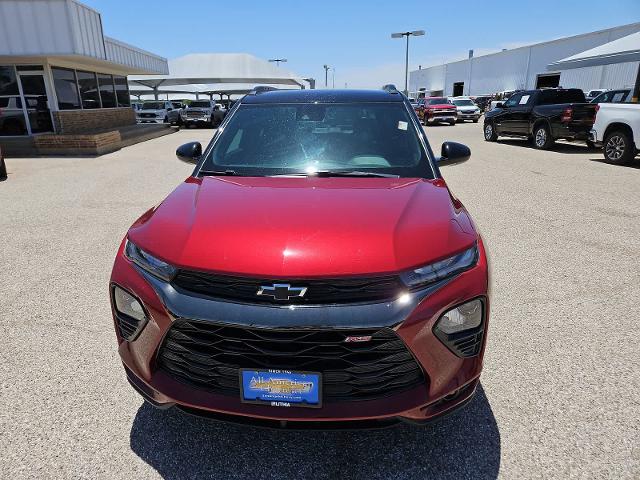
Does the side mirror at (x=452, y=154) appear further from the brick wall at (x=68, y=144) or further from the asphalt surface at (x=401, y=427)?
the brick wall at (x=68, y=144)

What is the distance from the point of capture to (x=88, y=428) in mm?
2373

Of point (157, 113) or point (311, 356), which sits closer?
point (311, 356)

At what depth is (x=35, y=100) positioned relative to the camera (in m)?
16.5

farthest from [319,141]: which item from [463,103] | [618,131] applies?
[463,103]

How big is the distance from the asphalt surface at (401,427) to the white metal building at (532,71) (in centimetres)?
2973

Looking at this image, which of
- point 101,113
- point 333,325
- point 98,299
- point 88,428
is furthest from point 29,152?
point 333,325

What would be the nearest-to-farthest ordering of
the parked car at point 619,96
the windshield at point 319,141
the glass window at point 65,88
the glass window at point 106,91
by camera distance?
the windshield at point 319,141 < the parked car at point 619,96 < the glass window at point 65,88 < the glass window at point 106,91

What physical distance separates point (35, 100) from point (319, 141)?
57.0 feet

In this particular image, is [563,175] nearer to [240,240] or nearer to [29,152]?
[240,240]

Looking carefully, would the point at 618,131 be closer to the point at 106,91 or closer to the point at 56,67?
the point at 56,67

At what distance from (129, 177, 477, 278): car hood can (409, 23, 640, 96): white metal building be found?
32055 mm

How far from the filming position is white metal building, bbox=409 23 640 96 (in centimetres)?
3589

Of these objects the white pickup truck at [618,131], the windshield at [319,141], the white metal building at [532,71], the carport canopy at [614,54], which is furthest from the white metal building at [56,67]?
the white metal building at [532,71]

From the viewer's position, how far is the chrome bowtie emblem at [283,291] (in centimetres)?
176
